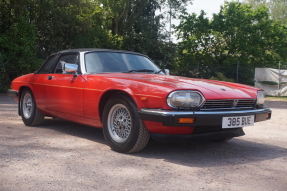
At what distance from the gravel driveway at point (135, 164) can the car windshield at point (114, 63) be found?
3.56ft

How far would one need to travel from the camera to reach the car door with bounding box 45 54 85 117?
16.9ft

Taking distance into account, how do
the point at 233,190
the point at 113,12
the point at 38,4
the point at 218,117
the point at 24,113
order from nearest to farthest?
the point at 233,190
the point at 218,117
the point at 24,113
the point at 38,4
the point at 113,12

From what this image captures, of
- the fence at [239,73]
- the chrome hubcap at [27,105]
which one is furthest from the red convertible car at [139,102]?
the fence at [239,73]

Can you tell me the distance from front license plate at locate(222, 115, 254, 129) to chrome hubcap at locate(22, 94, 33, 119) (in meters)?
3.81

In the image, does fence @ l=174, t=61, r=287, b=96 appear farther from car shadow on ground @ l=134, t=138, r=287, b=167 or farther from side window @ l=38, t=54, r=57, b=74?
side window @ l=38, t=54, r=57, b=74

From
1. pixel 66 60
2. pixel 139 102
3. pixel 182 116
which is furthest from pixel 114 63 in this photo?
pixel 182 116

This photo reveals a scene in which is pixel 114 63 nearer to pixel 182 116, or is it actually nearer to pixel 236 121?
pixel 182 116

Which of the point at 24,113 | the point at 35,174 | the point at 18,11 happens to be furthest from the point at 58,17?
the point at 35,174

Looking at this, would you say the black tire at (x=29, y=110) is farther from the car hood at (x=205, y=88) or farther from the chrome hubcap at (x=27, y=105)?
the car hood at (x=205, y=88)

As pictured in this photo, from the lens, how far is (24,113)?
6.67 metres

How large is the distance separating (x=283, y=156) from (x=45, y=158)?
3.00m

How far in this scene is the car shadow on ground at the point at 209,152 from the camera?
13.9 feet

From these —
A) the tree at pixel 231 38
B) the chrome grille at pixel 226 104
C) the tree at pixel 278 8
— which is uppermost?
the tree at pixel 278 8

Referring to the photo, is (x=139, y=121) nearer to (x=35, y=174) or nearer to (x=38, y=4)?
(x=35, y=174)
